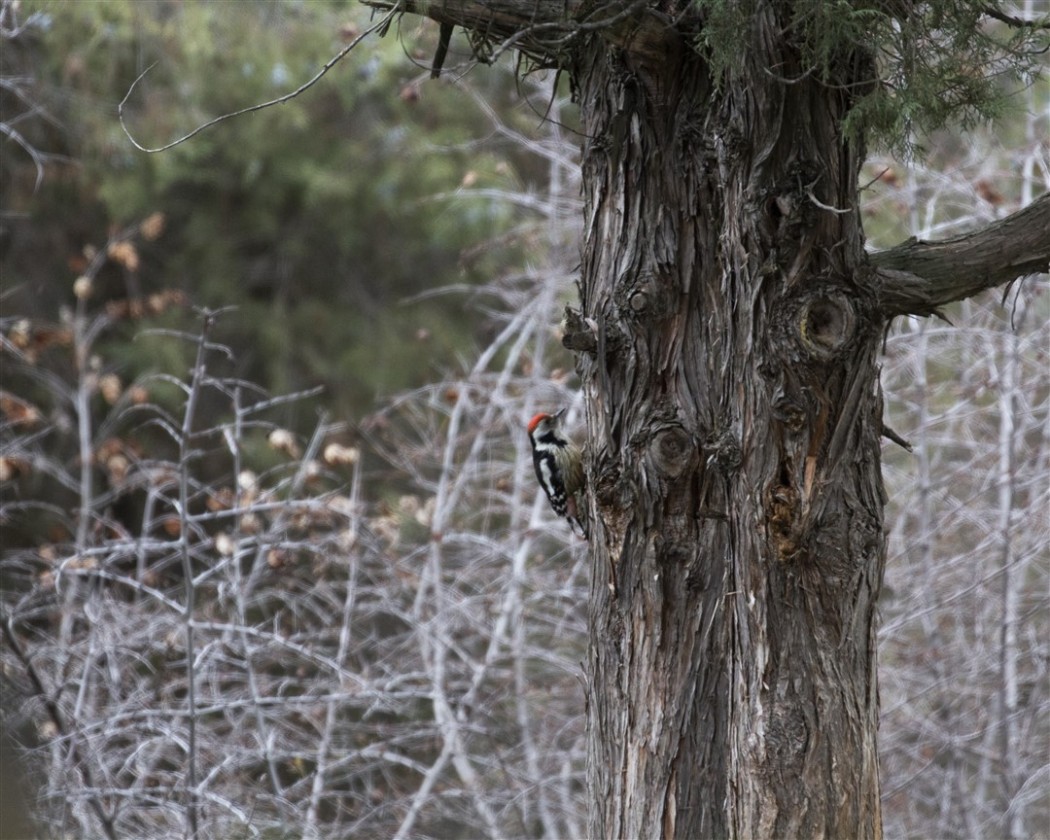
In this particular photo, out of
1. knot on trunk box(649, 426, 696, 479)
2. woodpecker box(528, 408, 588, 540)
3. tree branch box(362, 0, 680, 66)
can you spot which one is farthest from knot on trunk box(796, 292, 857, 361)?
woodpecker box(528, 408, 588, 540)

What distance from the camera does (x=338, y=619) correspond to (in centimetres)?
816

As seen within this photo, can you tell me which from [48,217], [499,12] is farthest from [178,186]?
[499,12]

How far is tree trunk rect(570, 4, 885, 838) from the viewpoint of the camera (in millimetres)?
2967

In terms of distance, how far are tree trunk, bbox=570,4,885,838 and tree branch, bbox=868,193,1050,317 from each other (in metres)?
0.13

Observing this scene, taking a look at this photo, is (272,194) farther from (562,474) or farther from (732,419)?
(732,419)

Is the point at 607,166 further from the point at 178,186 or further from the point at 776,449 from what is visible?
the point at 178,186

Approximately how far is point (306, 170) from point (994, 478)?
629 centimetres

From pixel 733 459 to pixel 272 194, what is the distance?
8.29 m

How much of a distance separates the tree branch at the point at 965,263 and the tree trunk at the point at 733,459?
128 mm

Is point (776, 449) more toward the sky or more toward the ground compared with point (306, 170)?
more toward the ground

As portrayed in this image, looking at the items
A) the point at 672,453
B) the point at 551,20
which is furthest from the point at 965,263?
the point at 551,20

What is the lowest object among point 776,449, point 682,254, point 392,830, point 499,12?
point 392,830

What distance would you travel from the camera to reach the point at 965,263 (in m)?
3.09

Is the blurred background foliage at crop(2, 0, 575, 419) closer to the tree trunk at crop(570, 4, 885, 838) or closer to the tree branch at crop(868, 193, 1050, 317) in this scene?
the tree trunk at crop(570, 4, 885, 838)
